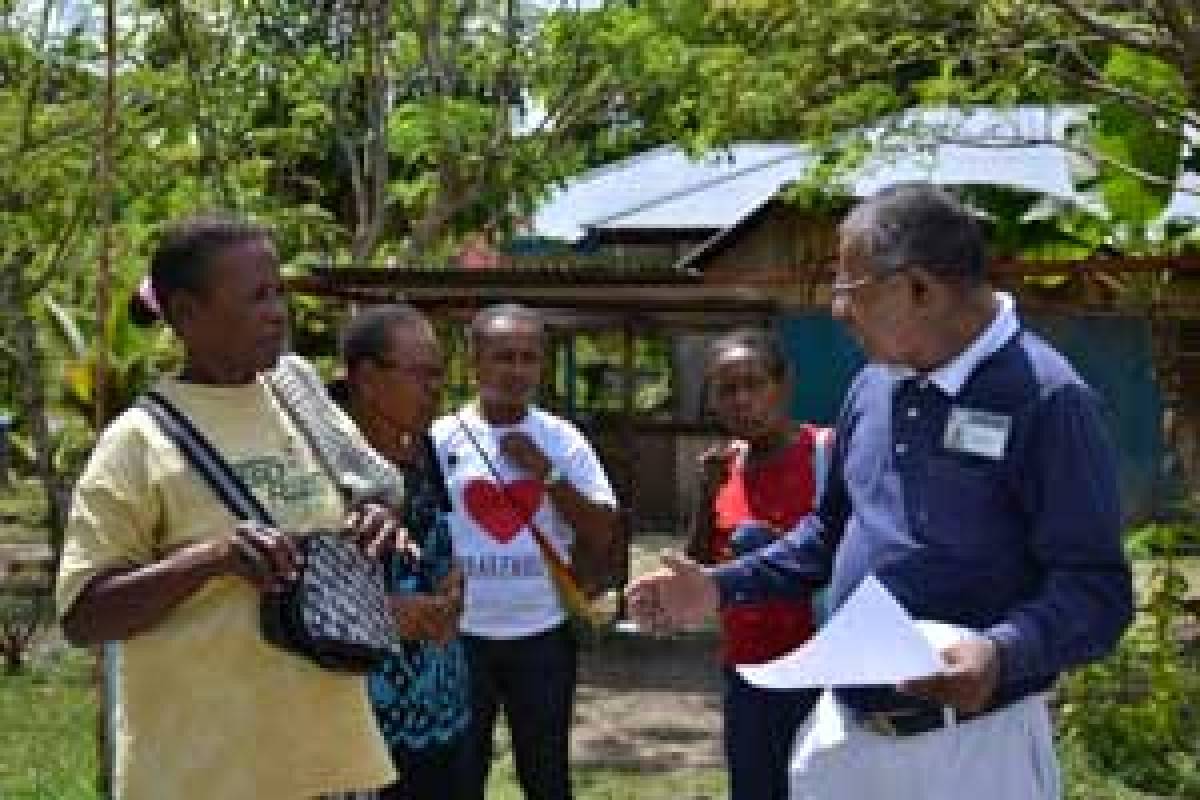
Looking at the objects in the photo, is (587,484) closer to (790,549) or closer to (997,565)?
(790,549)

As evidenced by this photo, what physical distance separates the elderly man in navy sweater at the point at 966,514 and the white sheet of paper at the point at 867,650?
0.05 meters

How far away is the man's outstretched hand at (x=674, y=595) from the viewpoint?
310 centimetres

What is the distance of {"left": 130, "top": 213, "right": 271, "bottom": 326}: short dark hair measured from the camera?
2.93m

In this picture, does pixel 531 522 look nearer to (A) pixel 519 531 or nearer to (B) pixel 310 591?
(A) pixel 519 531

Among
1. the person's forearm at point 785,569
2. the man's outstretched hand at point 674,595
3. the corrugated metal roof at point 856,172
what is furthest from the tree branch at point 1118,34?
the man's outstretched hand at point 674,595

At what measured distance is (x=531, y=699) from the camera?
4.72 m

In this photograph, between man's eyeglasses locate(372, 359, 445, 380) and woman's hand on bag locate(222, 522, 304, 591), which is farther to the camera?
man's eyeglasses locate(372, 359, 445, 380)

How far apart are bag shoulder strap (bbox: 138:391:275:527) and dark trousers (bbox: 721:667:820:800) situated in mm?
1645

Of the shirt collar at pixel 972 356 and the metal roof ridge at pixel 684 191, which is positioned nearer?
the shirt collar at pixel 972 356

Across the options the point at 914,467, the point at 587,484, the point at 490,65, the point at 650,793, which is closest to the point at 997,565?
the point at 914,467

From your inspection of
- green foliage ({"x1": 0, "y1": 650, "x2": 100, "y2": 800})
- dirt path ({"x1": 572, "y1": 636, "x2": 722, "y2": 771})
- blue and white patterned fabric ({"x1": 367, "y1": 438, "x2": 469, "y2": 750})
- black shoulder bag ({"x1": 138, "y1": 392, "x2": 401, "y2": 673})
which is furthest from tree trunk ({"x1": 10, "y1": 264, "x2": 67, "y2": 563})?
black shoulder bag ({"x1": 138, "y1": 392, "x2": 401, "y2": 673})

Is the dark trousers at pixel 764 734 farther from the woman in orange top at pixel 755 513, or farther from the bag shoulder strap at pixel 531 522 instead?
the bag shoulder strap at pixel 531 522

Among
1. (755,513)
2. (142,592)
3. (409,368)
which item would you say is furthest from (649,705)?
(142,592)

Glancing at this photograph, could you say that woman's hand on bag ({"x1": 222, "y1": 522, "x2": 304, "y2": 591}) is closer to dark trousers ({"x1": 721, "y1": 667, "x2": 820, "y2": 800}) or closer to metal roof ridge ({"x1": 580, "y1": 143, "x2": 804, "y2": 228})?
dark trousers ({"x1": 721, "y1": 667, "x2": 820, "y2": 800})
